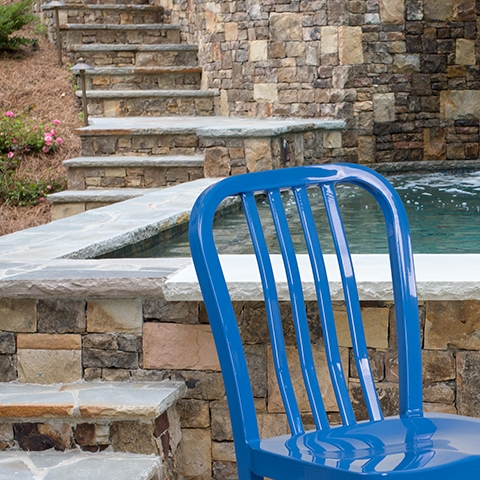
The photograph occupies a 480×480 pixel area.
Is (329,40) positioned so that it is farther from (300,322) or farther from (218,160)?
(300,322)

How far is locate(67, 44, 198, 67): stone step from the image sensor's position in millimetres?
7750

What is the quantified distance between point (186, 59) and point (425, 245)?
16.3 feet

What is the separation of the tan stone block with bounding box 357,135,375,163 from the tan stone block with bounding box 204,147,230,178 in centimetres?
159

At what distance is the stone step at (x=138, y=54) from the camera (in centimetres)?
775

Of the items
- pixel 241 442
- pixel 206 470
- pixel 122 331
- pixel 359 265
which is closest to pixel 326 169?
pixel 241 442

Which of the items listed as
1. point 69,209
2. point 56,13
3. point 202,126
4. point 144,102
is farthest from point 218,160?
point 56,13

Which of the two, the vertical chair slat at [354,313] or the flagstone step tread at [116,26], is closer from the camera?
the vertical chair slat at [354,313]

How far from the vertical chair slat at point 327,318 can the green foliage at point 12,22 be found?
7.52 meters

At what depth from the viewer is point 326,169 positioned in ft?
4.83

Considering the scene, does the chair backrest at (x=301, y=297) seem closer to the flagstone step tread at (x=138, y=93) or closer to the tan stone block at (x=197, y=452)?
the tan stone block at (x=197, y=452)

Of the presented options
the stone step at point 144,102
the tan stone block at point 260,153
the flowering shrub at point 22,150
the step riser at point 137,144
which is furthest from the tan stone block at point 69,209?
the stone step at point 144,102

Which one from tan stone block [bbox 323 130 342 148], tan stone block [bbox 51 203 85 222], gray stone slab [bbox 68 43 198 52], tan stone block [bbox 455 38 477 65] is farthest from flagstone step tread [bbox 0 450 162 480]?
gray stone slab [bbox 68 43 198 52]

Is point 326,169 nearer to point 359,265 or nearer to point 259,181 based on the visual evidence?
point 259,181

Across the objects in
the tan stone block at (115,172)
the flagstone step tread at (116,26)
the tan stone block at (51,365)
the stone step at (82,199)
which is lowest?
the stone step at (82,199)
